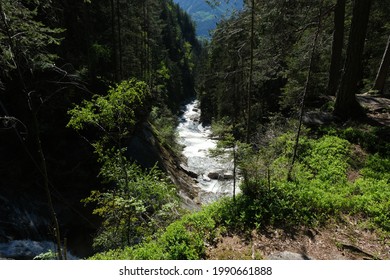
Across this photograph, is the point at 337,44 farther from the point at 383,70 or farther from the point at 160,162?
the point at 160,162

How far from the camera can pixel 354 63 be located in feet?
37.7

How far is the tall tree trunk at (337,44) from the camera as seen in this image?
13688 millimetres

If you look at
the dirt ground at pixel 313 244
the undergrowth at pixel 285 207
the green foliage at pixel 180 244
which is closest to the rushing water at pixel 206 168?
the undergrowth at pixel 285 207

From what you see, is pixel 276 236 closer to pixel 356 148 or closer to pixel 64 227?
pixel 356 148

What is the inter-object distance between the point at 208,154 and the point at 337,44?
843 cm

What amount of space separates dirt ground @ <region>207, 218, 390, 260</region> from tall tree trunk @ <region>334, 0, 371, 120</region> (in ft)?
21.6

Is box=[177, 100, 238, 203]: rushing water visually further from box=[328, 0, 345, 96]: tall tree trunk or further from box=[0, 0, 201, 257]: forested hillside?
box=[328, 0, 345, 96]: tall tree trunk

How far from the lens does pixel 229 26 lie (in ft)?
45.1

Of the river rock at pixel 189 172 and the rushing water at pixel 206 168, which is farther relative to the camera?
the river rock at pixel 189 172

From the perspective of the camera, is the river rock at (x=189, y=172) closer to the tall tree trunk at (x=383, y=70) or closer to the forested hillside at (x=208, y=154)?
the forested hillside at (x=208, y=154)

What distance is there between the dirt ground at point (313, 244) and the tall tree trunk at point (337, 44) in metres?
9.70

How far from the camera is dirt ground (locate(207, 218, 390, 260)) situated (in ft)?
20.4

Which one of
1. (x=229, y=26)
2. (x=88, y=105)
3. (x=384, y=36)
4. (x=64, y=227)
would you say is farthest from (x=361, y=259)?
(x=384, y=36)

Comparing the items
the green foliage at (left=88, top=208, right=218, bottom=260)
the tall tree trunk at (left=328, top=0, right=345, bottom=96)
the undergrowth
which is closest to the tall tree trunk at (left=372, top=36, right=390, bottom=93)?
the tall tree trunk at (left=328, top=0, right=345, bottom=96)
